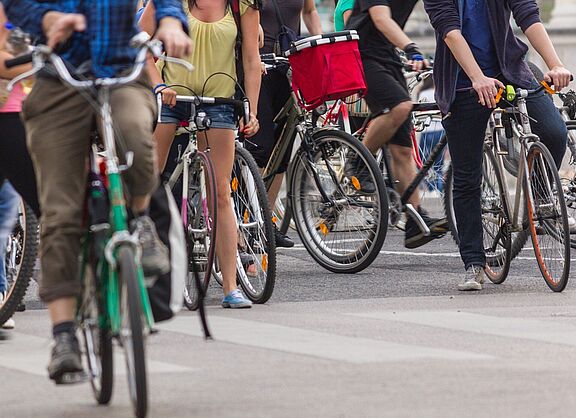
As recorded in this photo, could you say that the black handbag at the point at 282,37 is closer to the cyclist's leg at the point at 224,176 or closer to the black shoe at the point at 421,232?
the black shoe at the point at 421,232

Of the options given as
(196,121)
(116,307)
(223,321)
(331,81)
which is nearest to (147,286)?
(116,307)

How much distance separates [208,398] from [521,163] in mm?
3727

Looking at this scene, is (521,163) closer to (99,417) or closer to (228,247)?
(228,247)

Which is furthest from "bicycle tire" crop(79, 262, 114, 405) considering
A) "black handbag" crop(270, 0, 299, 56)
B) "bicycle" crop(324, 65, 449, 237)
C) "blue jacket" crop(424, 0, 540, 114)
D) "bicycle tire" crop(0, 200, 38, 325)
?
"bicycle" crop(324, 65, 449, 237)

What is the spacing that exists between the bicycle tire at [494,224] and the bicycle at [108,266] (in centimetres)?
392

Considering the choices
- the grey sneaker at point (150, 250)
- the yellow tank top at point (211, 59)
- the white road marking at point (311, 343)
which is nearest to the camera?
the grey sneaker at point (150, 250)

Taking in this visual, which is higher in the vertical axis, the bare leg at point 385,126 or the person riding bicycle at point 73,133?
the person riding bicycle at point 73,133

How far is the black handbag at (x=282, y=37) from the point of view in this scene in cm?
1020

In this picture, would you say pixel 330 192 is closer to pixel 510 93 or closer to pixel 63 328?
pixel 510 93

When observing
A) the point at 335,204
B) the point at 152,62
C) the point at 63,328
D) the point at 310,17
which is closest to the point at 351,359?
the point at 63,328

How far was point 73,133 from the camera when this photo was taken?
17.3 ft

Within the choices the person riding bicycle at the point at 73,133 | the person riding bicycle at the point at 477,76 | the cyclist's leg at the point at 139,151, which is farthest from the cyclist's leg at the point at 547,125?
the cyclist's leg at the point at 139,151

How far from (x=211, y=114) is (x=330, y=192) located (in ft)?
6.98

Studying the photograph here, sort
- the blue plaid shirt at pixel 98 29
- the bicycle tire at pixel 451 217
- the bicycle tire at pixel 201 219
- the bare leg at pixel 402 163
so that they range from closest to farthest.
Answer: the blue plaid shirt at pixel 98 29 → the bicycle tire at pixel 201 219 → the bicycle tire at pixel 451 217 → the bare leg at pixel 402 163
